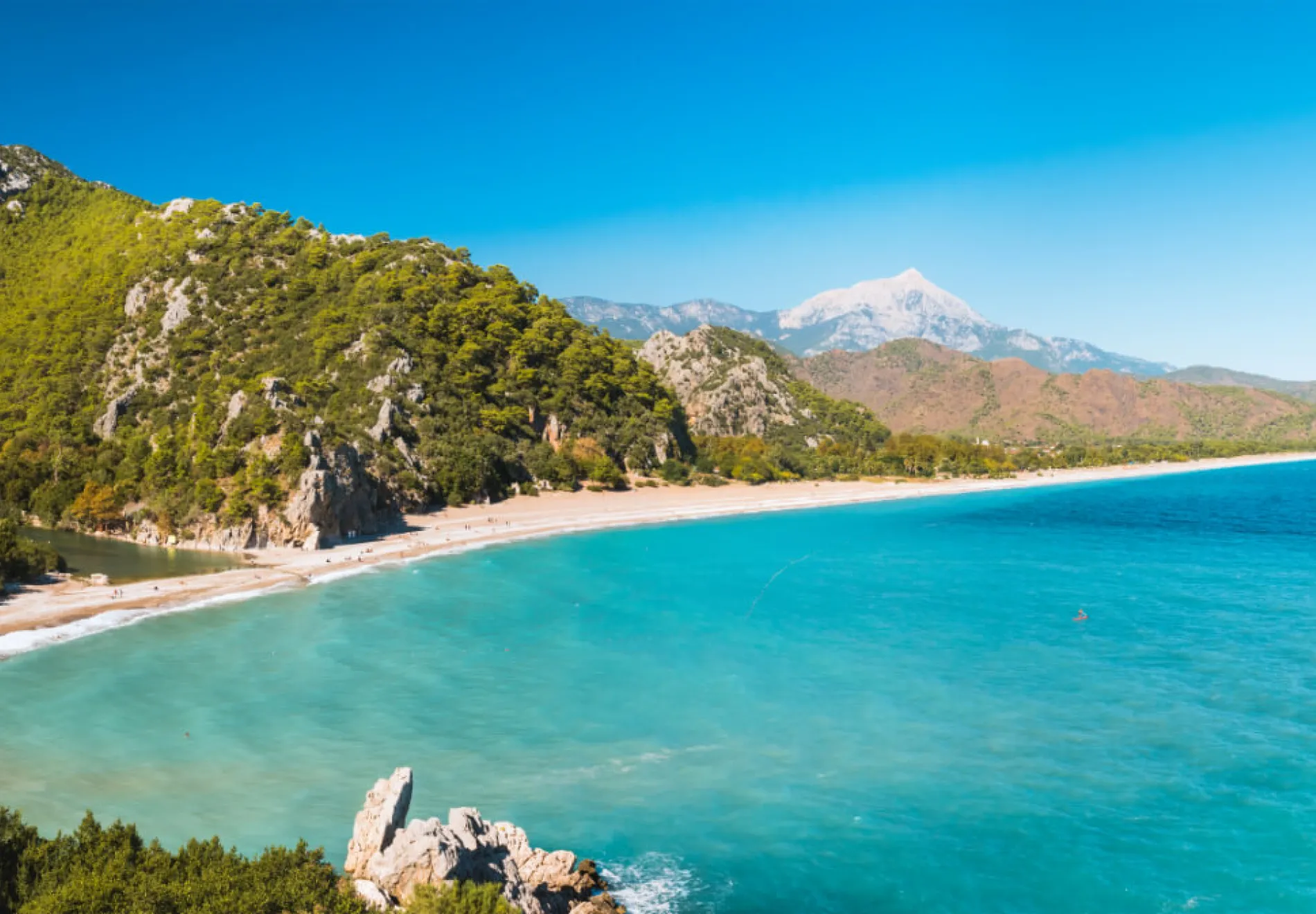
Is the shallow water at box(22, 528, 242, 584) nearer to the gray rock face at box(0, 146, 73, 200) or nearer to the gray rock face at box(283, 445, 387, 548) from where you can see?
the gray rock face at box(283, 445, 387, 548)

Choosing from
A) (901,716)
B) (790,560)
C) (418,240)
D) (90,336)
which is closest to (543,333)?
(418,240)

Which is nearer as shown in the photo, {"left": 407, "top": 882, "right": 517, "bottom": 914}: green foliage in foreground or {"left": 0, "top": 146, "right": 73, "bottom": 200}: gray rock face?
{"left": 407, "top": 882, "right": 517, "bottom": 914}: green foliage in foreground

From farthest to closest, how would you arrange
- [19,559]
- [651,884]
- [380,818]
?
[19,559]
[651,884]
[380,818]

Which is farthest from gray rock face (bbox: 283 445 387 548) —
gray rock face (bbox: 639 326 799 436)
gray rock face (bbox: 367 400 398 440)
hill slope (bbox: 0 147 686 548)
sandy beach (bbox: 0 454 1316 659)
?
gray rock face (bbox: 639 326 799 436)

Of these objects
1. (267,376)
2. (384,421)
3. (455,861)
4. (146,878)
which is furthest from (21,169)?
(455,861)

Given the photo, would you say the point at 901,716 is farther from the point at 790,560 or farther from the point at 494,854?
the point at 790,560

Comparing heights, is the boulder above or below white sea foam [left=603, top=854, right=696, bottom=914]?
above

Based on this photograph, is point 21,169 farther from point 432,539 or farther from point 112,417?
point 432,539
